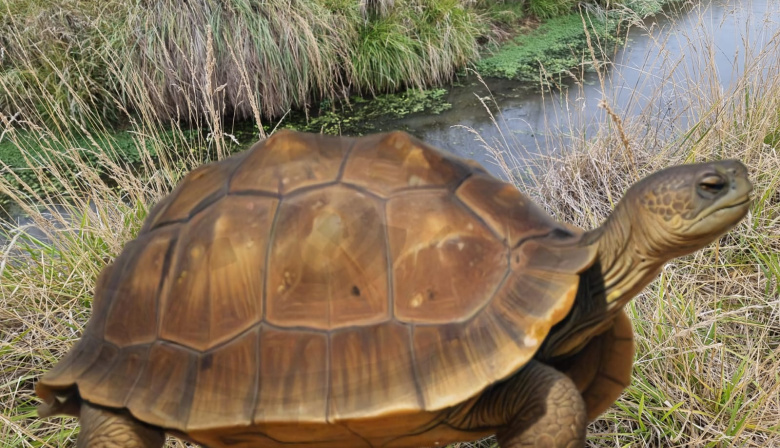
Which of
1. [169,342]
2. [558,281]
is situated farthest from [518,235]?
[169,342]

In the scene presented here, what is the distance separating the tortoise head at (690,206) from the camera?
1.13 meters

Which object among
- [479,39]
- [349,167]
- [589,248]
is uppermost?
[349,167]

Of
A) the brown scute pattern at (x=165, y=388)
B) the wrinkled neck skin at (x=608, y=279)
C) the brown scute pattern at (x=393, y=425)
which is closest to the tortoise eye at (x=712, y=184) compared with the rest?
the wrinkled neck skin at (x=608, y=279)

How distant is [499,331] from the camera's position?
1.21 metres

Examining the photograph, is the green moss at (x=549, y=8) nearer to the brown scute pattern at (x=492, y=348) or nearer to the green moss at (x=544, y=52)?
the green moss at (x=544, y=52)

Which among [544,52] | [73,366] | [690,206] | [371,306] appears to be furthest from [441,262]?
[544,52]

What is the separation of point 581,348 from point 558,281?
9.6 inches

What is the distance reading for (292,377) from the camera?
1253 mm

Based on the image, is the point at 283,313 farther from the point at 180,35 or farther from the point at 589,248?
the point at 180,35

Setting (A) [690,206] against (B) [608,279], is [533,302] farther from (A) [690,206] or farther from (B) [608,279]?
(A) [690,206]

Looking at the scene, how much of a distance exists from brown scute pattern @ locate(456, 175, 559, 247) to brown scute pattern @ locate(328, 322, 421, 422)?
0.29 metres

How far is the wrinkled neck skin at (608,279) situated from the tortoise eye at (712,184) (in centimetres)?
12

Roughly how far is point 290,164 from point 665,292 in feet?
5.12

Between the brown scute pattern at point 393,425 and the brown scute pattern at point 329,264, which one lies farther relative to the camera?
the brown scute pattern at point 329,264
